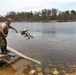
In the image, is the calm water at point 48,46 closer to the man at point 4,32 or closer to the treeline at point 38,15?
the man at point 4,32

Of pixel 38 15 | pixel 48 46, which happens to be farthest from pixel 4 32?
pixel 38 15

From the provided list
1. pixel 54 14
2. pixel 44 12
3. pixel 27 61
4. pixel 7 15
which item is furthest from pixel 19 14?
pixel 27 61

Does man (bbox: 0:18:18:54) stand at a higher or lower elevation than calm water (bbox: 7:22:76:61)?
higher

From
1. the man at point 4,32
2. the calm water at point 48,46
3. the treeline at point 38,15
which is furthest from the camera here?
the treeline at point 38,15

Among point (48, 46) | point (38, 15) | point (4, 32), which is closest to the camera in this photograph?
point (4, 32)

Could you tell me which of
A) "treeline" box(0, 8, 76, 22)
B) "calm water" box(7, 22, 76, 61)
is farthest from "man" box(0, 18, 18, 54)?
"treeline" box(0, 8, 76, 22)

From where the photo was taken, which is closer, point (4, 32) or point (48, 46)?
point (4, 32)

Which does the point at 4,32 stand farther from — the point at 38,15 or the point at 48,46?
the point at 38,15

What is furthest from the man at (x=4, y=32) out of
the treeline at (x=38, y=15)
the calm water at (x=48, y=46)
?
the treeline at (x=38, y=15)

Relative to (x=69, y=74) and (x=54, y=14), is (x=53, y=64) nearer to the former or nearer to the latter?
(x=69, y=74)

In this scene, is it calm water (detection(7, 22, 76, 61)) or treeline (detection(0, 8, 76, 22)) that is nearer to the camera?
calm water (detection(7, 22, 76, 61))

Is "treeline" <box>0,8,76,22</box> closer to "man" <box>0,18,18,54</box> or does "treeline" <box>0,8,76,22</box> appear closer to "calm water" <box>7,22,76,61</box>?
"calm water" <box>7,22,76,61</box>

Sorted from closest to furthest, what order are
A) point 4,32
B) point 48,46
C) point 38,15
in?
point 4,32, point 48,46, point 38,15

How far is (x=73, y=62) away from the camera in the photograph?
374 inches
